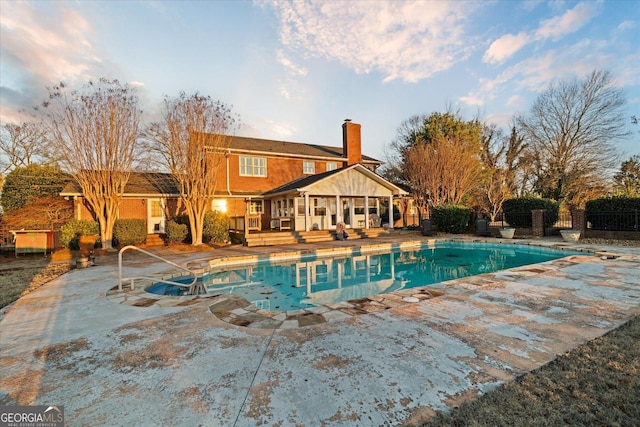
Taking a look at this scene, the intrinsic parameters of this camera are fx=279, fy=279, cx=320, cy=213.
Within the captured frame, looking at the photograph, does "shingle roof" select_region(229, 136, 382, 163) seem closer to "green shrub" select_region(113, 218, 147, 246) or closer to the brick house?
the brick house

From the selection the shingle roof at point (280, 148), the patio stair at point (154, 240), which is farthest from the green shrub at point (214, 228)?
the shingle roof at point (280, 148)

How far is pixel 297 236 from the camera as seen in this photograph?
627 inches

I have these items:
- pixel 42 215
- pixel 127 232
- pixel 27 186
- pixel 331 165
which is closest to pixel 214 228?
pixel 127 232

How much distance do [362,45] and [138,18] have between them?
9.16 m

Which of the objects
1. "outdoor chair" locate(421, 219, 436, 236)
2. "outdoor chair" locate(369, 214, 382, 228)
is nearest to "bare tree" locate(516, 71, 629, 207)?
"outdoor chair" locate(421, 219, 436, 236)

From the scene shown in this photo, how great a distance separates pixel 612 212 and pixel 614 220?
398 mm

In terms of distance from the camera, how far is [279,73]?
14.8 metres

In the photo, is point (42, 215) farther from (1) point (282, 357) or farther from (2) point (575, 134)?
(2) point (575, 134)

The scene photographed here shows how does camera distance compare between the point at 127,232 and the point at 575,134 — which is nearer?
the point at 127,232

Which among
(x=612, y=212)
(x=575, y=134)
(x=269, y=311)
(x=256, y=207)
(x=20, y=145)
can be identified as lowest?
(x=269, y=311)

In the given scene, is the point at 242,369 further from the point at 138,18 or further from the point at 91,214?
the point at 91,214

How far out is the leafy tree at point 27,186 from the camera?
62.8 ft

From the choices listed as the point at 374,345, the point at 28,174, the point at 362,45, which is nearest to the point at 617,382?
the point at 374,345

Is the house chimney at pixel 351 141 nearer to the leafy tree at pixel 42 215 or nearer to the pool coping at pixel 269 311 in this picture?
the pool coping at pixel 269 311
